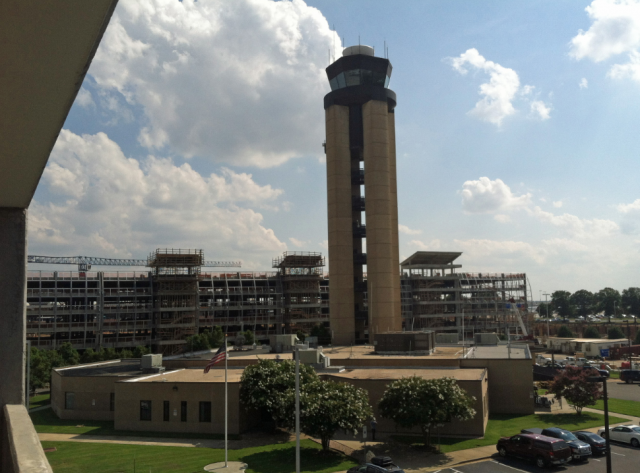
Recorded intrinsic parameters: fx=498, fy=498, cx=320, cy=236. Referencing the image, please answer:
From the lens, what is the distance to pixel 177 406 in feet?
138

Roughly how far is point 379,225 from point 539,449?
54723 millimetres

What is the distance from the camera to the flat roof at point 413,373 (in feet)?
143

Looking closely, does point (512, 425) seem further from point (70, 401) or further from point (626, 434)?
point (70, 401)

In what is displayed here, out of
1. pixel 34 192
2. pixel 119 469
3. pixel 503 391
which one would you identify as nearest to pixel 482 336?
pixel 503 391

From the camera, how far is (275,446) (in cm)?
3694

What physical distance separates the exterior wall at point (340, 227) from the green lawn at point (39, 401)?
4329 centimetres

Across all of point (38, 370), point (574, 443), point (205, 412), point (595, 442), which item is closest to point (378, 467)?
point (574, 443)

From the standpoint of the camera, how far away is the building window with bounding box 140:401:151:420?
42938mm

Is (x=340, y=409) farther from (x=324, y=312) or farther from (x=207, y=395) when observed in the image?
(x=324, y=312)

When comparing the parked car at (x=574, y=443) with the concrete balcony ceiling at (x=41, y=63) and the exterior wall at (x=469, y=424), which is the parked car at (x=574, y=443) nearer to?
the exterior wall at (x=469, y=424)

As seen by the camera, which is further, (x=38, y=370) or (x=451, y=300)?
(x=451, y=300)

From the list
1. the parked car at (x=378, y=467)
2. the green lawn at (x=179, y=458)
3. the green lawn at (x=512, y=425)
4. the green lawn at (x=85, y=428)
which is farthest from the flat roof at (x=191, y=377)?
the green lawn at (x=512, y=425)

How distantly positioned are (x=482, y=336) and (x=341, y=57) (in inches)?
2107

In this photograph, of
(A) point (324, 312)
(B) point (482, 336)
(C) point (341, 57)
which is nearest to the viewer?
(B) point (482, 336)
